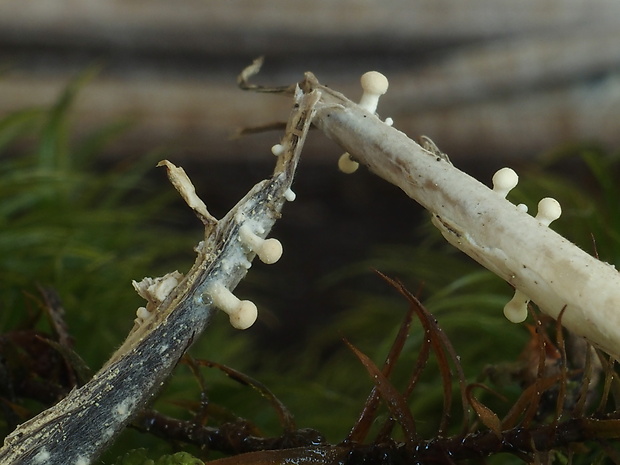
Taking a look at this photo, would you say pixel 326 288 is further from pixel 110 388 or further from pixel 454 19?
pixel 110 388

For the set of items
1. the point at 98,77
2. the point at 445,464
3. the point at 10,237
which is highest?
the point at 98,77

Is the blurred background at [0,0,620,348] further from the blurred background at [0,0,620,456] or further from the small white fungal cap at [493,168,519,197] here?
the small white fungal cap at [493,168,519,197]

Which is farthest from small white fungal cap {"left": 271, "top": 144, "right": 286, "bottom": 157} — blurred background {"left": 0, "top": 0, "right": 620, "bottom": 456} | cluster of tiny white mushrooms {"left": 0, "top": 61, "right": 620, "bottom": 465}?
blurred background {"left": 0, "top": 0, "right": 620, "bottom": 456}

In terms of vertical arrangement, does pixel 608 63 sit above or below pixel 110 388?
above

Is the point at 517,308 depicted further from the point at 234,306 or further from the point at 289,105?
the point at 289,105

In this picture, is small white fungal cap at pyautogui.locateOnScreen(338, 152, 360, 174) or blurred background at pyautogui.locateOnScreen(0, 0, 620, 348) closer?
small white fungal cap at pyautogui.locateOnScreen(338, 152, 360, 174)

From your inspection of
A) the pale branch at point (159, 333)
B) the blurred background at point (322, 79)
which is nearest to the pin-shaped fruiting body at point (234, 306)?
the pale branch at point (159, 333)

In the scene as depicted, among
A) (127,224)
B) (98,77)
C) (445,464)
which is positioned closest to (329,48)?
(98,77)
